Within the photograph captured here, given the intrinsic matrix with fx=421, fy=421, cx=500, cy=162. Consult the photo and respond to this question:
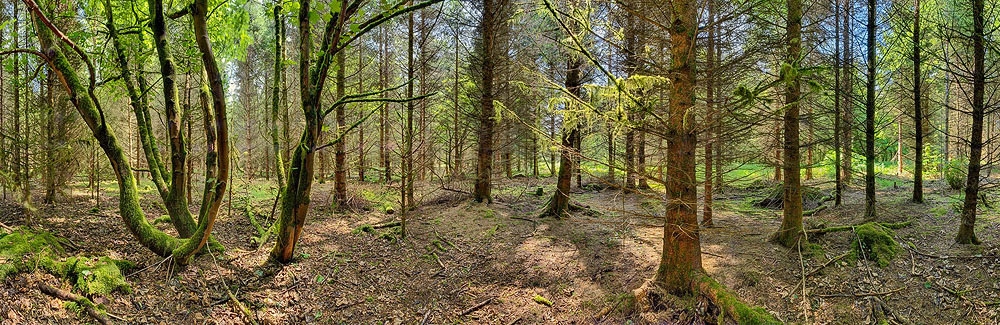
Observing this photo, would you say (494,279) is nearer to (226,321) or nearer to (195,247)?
(226,321)

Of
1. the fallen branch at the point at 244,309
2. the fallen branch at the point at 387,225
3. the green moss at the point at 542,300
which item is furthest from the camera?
the fallen branch at the point at 387,225

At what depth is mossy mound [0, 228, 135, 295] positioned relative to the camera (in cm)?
439

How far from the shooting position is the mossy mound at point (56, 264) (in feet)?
14.4

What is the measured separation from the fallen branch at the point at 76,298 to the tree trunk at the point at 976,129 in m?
10.9

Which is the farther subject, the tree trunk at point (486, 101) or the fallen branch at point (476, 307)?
the tree trunk at point (486, 101)

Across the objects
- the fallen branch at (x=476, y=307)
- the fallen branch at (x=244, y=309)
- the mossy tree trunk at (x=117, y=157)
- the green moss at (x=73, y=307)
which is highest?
the mossy tree trunk at (x=117, y=157)

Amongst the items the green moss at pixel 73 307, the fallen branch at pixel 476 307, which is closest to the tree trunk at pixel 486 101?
the fallen branch at pixel 476 307

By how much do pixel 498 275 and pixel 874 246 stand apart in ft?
18.1

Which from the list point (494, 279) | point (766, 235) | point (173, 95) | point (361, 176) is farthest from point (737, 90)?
point (361, 176)

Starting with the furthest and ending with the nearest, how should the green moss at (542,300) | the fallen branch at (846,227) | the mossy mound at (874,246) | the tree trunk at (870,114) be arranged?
the tree trunk at (870,114) < the fallen branch at (846,227) < the mossy mound at (874,246) < the green moss at (542,300)

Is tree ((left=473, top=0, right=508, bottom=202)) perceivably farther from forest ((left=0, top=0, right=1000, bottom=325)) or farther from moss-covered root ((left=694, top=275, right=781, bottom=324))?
moss-covered root ((left=694, top=275, right=781, bottom=324))

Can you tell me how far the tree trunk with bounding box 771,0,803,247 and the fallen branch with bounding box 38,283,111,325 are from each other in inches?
327

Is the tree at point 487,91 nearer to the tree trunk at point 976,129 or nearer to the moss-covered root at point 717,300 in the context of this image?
the moss-covered root at point 717,300

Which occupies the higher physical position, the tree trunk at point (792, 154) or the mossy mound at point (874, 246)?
the tree trunk at point (792, 154)
